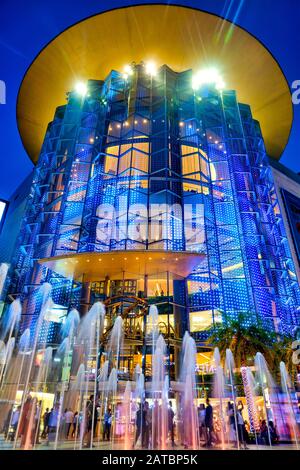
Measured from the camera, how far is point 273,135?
1389 inches

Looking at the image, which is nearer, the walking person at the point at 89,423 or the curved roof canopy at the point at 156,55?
the walking person at the point at 89,423

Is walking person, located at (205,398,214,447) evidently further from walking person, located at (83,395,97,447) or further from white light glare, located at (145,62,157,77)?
white light glare, located at (145,62,157,77)

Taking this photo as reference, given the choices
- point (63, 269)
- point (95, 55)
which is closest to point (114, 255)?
point (63, 269)

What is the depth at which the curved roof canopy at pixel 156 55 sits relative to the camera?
2706 centimetres

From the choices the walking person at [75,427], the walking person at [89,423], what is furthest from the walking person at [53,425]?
the walking person at [89,423]

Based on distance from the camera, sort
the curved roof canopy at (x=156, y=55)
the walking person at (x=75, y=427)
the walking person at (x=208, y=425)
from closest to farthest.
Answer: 1. the walking person at (x=208, y=425)
2. the walking person at (x=75, y=427)
3. the curved roof canopy at (x=156, y=55)

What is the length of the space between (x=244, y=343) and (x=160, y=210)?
9.80 meters

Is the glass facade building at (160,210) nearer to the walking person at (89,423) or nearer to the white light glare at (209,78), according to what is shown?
the white light glare at (209,78)

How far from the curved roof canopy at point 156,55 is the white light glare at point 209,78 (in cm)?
47

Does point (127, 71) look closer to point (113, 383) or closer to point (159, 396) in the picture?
point (113, 383)

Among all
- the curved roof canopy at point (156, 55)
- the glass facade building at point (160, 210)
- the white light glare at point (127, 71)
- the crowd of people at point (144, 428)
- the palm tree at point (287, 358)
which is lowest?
the crowd of people at point (144, 428)

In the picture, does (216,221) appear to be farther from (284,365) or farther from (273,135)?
(273,135)
